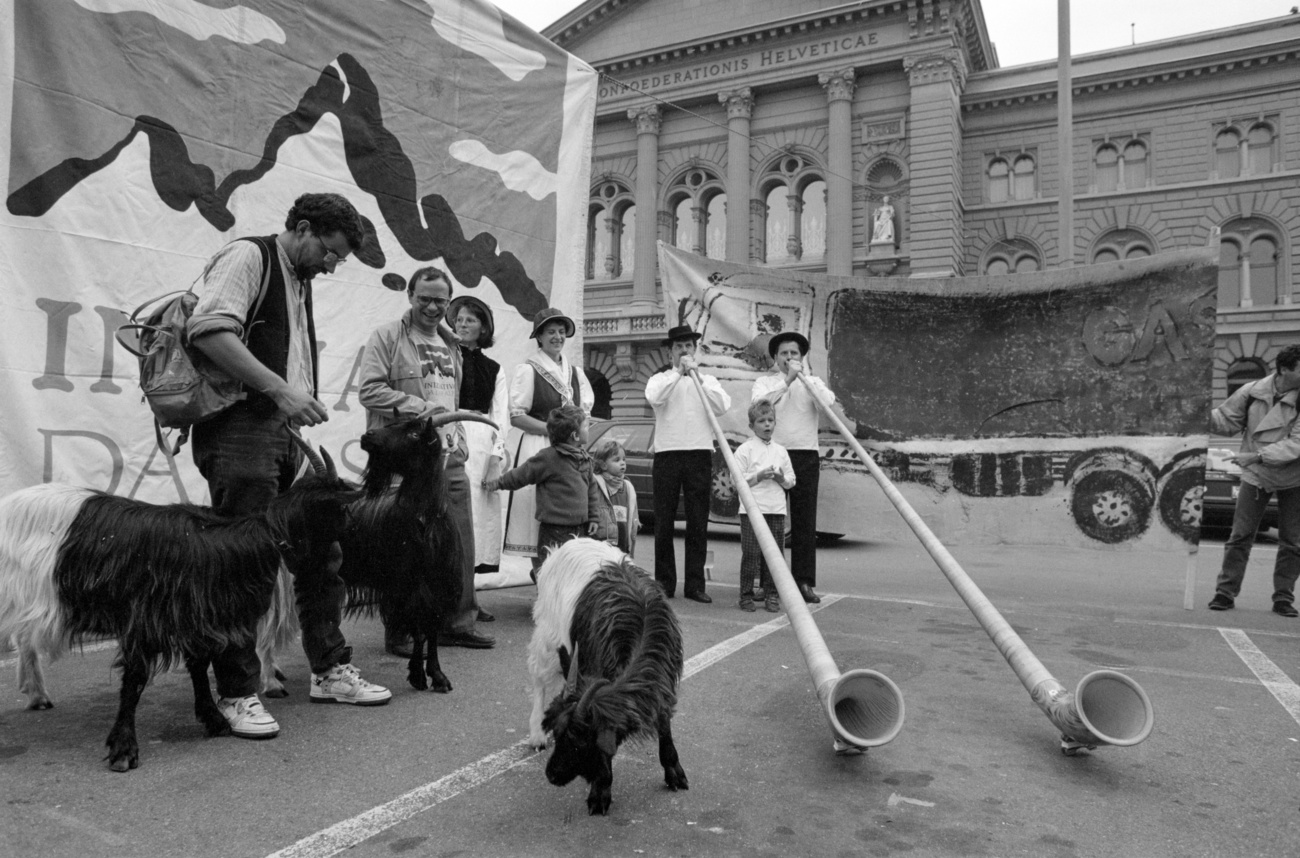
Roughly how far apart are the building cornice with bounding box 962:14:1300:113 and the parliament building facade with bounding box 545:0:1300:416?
2.6 inches

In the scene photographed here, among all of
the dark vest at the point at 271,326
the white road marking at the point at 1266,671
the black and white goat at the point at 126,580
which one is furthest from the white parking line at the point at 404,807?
the white road marking at the point at 1266,671

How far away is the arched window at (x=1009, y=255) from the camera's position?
3412 cm

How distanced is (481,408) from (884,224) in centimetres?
2937

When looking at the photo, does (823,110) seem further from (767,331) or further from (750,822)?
(750,822)

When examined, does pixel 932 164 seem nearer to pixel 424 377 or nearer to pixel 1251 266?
pixel 1251 266

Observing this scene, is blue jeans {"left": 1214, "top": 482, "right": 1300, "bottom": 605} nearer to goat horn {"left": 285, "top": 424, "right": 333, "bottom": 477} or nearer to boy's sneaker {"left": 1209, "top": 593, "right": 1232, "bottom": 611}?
boy's sneaker {"left": 1209, "top": 593, "right": 1232, "bottom": 611}

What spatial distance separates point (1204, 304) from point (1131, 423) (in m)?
1.01

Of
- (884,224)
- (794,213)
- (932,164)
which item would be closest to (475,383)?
(884,224)

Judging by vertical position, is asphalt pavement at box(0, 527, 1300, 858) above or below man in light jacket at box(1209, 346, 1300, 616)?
below

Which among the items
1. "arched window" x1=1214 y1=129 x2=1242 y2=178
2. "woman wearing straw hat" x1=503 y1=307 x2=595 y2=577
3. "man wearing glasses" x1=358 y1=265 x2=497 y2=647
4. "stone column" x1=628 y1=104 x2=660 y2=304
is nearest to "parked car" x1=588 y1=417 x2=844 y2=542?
"woman wearing straw hat" x1=503 y1=307 x2=595 y2=577

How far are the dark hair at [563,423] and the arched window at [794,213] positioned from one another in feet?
97.5

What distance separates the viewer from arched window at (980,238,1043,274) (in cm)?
3412

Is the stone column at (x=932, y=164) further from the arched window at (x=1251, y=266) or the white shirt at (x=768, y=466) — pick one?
the white shirt at (x=768, y=466)

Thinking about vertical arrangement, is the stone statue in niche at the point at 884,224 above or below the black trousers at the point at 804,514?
above
